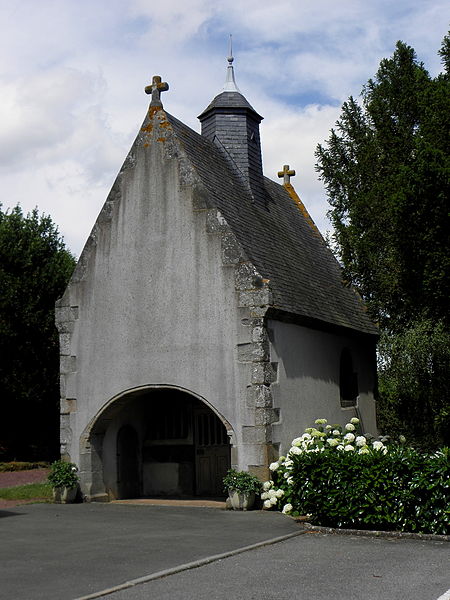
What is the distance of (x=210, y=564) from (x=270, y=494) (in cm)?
483

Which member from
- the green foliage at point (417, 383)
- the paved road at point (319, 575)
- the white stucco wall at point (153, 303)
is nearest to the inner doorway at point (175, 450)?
the white stucco wall at point (153, 303)

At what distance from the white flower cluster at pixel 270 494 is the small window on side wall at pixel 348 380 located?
19.3 feet

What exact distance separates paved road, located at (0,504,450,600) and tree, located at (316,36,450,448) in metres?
7.52

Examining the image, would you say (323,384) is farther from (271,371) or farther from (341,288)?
(341,288)

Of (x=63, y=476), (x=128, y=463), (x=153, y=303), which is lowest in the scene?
(x=63, y=476)

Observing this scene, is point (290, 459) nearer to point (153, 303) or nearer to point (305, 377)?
point (305, 377)

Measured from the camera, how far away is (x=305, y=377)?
16781 millimetres

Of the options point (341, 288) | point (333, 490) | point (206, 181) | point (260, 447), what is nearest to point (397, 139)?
point (341, 288)

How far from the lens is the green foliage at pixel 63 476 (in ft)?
52.7

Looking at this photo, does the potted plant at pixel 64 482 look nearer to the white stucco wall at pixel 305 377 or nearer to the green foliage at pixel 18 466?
the white stucco wall at pixel 305 377

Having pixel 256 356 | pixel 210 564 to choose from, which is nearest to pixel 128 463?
pixel 256 356

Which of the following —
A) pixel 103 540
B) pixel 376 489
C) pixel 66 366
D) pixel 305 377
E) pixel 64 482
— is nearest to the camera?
pixel 103 540

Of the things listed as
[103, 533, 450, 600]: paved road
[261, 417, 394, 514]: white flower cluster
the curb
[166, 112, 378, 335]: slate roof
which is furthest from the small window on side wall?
[103, 533, 450, 600]: paved road

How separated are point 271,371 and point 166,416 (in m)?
4.09
